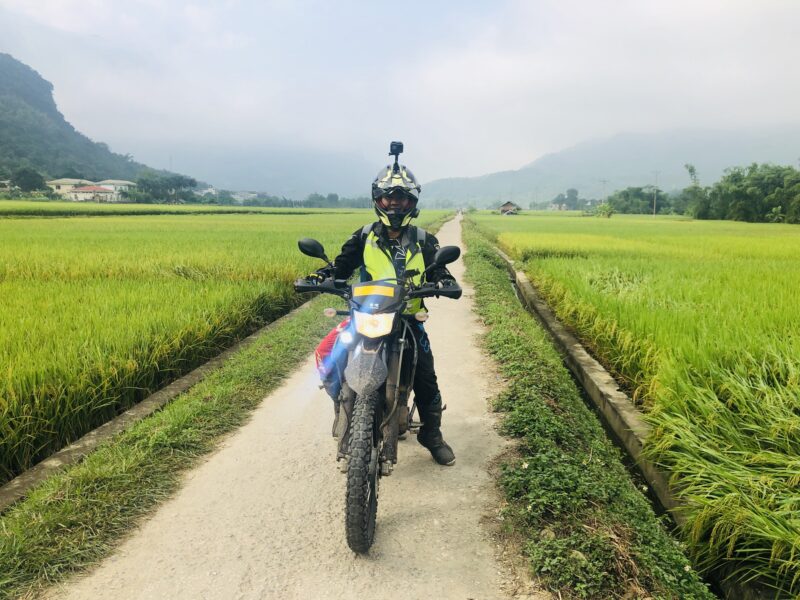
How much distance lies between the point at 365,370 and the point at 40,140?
130 metres

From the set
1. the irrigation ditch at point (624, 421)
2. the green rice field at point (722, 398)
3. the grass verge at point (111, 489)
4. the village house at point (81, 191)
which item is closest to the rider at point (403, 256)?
the irrigation ditch at point (624, 421)

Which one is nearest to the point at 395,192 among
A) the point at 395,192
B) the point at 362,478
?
the point at 395,192

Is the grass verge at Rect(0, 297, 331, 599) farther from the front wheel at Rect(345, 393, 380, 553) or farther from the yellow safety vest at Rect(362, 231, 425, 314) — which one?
the yellow safety vest at Rect(362, 231, 425, 314)

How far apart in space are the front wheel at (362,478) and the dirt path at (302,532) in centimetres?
16

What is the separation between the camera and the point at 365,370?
2275 millimetres

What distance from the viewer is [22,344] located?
3.79 metres

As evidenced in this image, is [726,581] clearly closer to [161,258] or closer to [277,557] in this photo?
[277,557]

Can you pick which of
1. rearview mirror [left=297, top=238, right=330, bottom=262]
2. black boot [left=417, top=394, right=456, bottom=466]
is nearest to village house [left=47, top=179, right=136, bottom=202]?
rearview mirror [left=297, top=238, right=330, bottom=262]

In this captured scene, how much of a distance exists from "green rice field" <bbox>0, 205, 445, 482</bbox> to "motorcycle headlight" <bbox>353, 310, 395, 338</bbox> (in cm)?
217

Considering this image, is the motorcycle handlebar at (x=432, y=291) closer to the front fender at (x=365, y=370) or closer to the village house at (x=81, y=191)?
the front fender at (x=365, y=370)

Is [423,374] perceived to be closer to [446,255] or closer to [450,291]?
[450,291]

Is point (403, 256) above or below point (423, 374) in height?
above

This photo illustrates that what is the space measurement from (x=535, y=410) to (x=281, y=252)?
8.08 m

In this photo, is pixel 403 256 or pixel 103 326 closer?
pixel 403 256
